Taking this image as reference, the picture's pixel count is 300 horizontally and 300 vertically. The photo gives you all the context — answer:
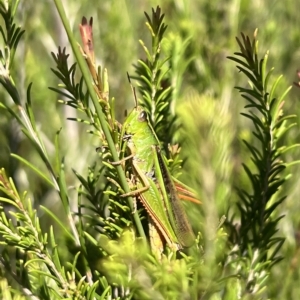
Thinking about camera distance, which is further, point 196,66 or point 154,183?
point 196,66

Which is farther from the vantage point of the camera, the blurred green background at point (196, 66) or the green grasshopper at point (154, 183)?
the blurred green background at point (196, 66)

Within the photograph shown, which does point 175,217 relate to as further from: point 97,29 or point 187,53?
point 97,29

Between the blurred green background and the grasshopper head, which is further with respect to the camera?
the blurred green background

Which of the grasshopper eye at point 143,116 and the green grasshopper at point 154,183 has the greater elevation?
the grasshopper eye at point 143,116

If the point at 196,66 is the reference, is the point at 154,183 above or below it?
below

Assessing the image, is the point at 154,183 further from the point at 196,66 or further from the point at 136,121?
the point at 196,66

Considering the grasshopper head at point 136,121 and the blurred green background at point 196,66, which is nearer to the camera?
the grasshopper head at point 136,121

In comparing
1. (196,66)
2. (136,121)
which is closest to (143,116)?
(136,121)

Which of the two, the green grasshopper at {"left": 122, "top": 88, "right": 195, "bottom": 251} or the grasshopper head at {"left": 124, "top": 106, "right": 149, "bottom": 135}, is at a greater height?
the grasshopper head at {"left": 124, "top": 106, "right": 149, "bottom": 135}
